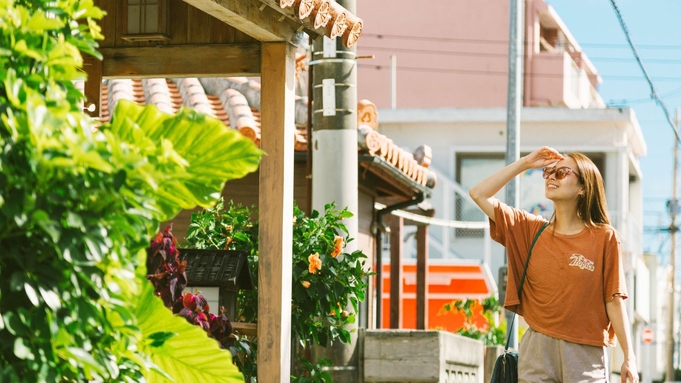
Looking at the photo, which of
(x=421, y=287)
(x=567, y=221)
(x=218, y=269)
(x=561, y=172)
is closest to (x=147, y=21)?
(x=218, y=269)

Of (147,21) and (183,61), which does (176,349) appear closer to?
(183,61)

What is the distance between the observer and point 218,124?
11.2 feet

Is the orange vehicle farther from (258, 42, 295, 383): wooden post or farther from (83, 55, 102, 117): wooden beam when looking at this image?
(258, 42, 295, 383): wooden post

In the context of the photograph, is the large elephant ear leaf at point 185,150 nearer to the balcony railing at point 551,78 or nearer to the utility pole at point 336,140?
the utility pole at point 336,140

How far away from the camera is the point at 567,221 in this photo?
5.84m

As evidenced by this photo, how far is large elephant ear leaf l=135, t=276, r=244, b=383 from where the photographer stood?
346 centimetres

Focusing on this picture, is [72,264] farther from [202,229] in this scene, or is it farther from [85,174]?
[202,229]

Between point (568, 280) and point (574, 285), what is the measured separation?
40 mm

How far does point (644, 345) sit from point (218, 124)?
44136 mm

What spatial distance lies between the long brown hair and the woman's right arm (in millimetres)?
160

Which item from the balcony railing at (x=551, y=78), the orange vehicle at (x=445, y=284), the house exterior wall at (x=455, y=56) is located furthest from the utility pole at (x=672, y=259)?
the orange vehicle at (x=445, y=284)

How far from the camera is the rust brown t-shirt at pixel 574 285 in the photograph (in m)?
5.60

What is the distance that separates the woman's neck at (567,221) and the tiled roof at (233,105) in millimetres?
5280

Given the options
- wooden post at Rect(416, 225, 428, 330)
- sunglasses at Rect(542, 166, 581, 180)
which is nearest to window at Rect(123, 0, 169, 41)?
sunglasses at Rect(542, 166, 581, 180)
